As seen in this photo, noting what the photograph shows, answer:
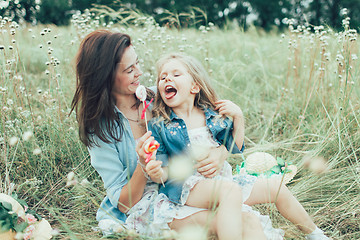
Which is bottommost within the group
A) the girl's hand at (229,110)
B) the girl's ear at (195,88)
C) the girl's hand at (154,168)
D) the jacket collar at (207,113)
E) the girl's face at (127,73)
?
the girl's hand at (154,168)

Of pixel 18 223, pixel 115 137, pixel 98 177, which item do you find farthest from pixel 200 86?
pixel 18 223

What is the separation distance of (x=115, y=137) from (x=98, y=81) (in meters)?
0.32

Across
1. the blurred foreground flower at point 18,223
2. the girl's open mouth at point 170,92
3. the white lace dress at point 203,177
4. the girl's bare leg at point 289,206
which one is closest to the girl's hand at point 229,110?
the white lace dress at point 203,177

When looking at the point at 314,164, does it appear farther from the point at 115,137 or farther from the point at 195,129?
the point at 115,137

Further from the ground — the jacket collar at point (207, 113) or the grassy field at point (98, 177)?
the jacket collar at point (207, 113)

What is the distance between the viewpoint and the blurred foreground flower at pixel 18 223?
1.57 metres

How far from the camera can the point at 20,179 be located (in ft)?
7.55

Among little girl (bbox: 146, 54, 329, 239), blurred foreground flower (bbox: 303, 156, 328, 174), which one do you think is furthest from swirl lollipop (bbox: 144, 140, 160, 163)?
blurred foreground flower (bbox: 303, 156, 328, 174)

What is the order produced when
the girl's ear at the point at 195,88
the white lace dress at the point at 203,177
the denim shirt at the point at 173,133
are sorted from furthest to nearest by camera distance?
the girl's ear at the point at 195,88
the denim shirt at the point at 173,133
the white lace dress at the point at 203,177

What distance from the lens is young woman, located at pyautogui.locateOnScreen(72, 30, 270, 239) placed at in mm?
1681

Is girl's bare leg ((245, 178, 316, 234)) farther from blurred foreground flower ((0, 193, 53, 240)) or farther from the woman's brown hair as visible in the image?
blurred foreground flower ((0, 193, 53, 240))

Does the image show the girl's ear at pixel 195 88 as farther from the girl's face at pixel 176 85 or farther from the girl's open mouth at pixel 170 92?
the girl's open mouth at pixel 170 92

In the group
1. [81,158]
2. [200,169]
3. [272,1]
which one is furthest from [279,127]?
[272,1]

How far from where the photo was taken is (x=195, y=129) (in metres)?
1.85
